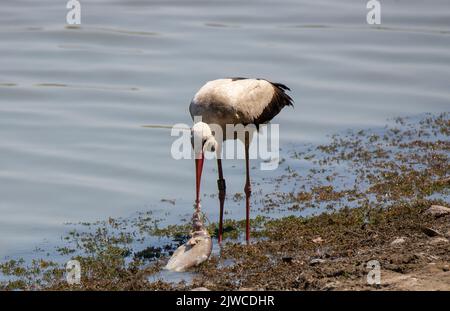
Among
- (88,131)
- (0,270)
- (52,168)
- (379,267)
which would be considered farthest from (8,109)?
(379,267)

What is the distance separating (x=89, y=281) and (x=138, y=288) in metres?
0.66

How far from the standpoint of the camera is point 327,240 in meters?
10.4

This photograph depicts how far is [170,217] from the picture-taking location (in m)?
12.4

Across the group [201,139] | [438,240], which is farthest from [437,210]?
[201,139]

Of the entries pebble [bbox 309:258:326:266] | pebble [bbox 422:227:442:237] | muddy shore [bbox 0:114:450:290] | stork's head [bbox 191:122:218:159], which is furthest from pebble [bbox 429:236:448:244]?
stork's head [bbox 191:122:218:159]

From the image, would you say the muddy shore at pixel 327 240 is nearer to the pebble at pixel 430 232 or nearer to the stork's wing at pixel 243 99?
the pebble at pixel 430 232

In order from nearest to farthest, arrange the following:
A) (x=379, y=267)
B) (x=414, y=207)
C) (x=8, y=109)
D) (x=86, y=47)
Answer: (x=379, y=267)
(x=414, y=207)
(x=8, y=109)
(x=86, y=47)

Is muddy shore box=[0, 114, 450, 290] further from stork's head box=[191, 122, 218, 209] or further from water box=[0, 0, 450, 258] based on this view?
stork's head box=[191, 122, 218, 209]

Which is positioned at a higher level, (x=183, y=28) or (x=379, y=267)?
(x=183, y=28)

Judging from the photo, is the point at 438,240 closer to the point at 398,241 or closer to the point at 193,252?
the point at 398,241

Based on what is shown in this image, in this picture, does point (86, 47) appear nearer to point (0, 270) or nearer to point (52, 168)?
point (52, 168)

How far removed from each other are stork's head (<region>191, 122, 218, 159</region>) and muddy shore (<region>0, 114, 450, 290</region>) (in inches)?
45.7

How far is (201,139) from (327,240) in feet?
5.94

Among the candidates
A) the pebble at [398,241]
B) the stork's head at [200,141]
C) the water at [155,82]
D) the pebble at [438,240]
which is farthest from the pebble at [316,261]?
the water at [155,82]
